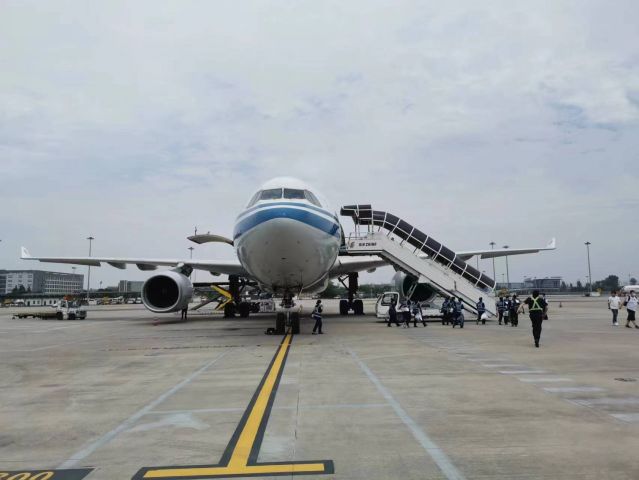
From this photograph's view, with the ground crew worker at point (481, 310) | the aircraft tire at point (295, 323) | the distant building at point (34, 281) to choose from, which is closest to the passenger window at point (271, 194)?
the aircraft tire at point (295, 323)

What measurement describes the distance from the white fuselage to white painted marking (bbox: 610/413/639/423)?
8.24 m

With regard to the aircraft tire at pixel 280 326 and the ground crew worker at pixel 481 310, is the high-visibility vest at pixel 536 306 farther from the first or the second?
the ground crew worker at pixel 481 310

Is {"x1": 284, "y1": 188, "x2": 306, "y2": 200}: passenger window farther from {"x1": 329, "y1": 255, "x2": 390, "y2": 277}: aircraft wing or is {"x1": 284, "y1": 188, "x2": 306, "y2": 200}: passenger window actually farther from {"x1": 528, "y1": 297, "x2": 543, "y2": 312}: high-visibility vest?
{"x1": 329, "y1": 255, "x2": 390, "y2": 277}: aircraft wing

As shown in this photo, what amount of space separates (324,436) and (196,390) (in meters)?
2.97

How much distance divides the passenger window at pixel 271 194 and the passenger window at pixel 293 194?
0.59 ft

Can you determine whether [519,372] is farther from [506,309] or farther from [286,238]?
[506,309]

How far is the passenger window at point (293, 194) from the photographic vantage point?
43.4ft

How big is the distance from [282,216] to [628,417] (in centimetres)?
850

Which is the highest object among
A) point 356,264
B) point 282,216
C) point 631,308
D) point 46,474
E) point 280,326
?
point 282,216

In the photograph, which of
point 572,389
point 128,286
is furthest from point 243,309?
point 128,286

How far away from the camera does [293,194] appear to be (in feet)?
43.9

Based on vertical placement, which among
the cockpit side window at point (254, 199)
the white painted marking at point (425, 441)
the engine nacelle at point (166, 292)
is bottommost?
the white painted marking at point (425, 441)

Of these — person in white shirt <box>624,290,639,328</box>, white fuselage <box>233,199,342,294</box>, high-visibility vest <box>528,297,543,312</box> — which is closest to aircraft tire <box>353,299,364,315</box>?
person in white shirt <box>624,290,639,328</box>

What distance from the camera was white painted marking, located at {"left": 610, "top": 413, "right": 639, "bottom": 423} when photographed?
4.98 m
